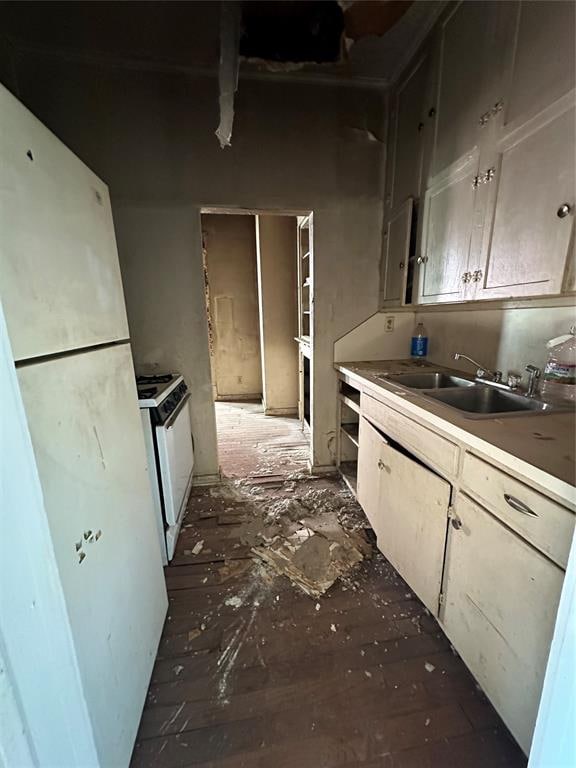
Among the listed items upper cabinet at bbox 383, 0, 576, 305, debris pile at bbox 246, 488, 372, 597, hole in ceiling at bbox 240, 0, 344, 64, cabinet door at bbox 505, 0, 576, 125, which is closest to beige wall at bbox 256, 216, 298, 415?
debris pile at bbox 246, 488, 372, 597

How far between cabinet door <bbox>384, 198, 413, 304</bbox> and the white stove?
58.9 inches

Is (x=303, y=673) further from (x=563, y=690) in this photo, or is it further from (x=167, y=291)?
(x=167, y=291)

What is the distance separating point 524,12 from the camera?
1.07 meters

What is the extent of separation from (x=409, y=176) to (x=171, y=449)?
6.59ft

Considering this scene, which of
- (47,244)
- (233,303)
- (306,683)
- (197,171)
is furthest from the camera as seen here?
(233,303)

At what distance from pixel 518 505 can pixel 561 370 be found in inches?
29.3

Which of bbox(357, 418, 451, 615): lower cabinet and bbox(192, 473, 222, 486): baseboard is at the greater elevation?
bbox(357, 418, 451, 615): lower cabinet

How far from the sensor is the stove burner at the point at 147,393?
1576 mm

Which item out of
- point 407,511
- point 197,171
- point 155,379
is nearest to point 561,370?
A: point 407,511

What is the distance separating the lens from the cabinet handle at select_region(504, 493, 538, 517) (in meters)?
0.85

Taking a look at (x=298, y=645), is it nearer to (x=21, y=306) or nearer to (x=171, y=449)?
(x=171, y=449)

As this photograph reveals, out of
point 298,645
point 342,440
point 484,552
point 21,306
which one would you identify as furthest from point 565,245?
point 342,440

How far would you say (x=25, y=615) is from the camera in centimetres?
50

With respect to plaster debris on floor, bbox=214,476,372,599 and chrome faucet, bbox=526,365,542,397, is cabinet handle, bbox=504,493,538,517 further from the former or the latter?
plaster debris on floor, bbox=214,476,372,599
